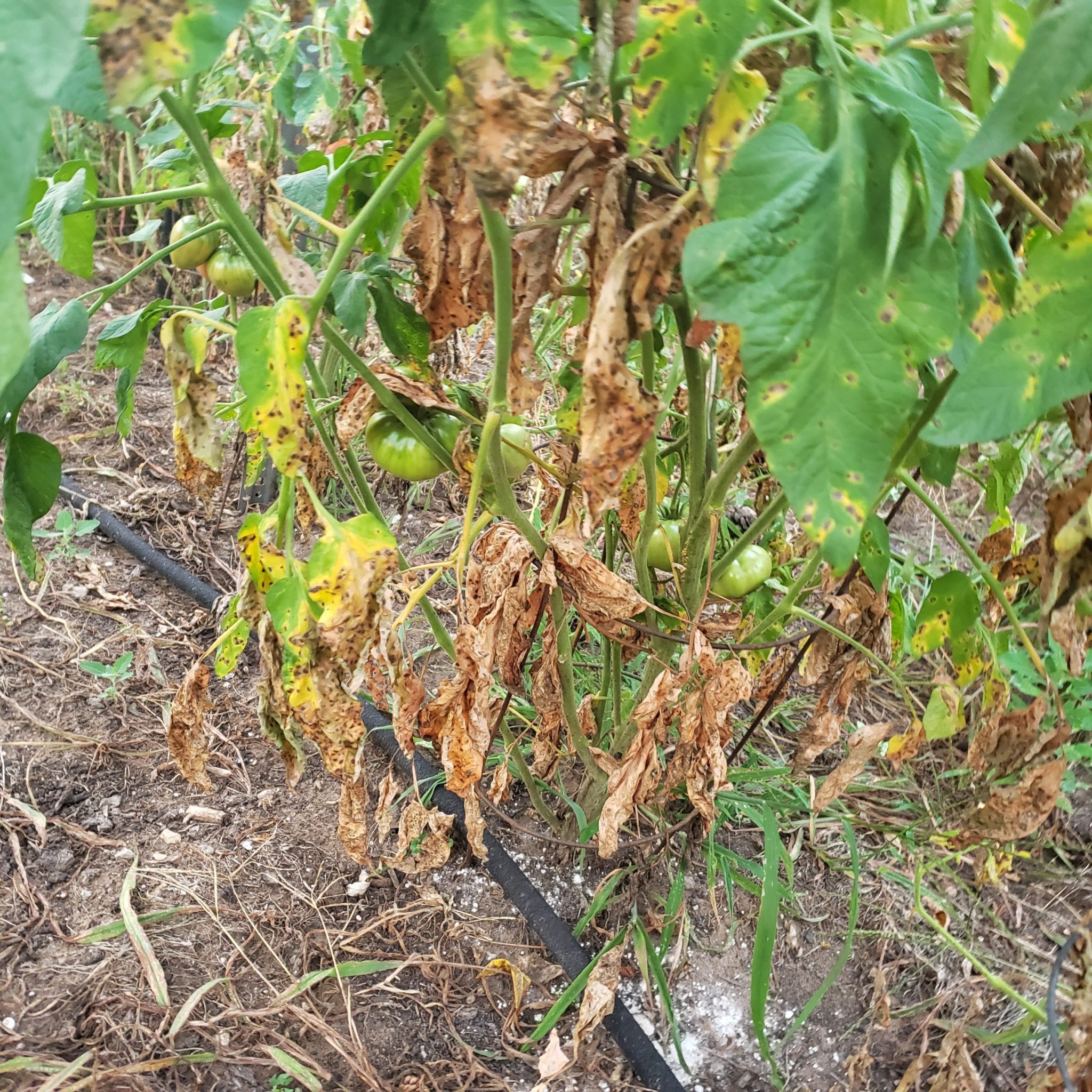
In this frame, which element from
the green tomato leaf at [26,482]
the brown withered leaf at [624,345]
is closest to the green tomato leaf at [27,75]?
the brown withered leaf at [624,345]

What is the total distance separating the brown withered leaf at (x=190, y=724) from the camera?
83 centimetres

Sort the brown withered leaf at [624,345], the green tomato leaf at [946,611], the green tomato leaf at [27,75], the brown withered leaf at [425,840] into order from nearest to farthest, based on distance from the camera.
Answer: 1. the green tomato leaf at [27,75]
2. the brown withered leaf at [624,345]
3. the green tomato leaf at [946,611]
4. the brown withered leaf at [425,840]

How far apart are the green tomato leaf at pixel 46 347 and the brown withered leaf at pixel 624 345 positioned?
1.52 feet

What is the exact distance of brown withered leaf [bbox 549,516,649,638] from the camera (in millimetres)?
731

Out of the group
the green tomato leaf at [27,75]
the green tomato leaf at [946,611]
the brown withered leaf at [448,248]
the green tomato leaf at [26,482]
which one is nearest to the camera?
the green tomato leaf at [27,75]

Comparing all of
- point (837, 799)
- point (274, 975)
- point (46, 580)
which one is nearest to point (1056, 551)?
point (837, 799)

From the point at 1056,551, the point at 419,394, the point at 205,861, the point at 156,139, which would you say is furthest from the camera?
the point at 205,861

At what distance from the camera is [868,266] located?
41cm

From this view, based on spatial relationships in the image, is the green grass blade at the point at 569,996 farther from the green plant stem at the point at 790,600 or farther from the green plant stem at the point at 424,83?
the green plant stem at the point at 424,83

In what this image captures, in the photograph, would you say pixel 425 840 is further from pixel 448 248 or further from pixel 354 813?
pixel 448 248

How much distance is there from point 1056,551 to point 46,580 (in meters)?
1.74

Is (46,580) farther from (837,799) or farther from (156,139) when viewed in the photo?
(837,799)

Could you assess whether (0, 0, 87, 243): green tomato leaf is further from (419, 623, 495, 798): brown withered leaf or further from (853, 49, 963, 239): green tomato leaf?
(419, 623, 495, 798): brown withered leaf

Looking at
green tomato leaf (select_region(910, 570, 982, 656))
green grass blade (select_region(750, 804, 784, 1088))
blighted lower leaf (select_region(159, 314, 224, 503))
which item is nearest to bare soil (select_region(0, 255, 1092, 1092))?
green grass blade (select_region(750, 804, 784, 1088))
